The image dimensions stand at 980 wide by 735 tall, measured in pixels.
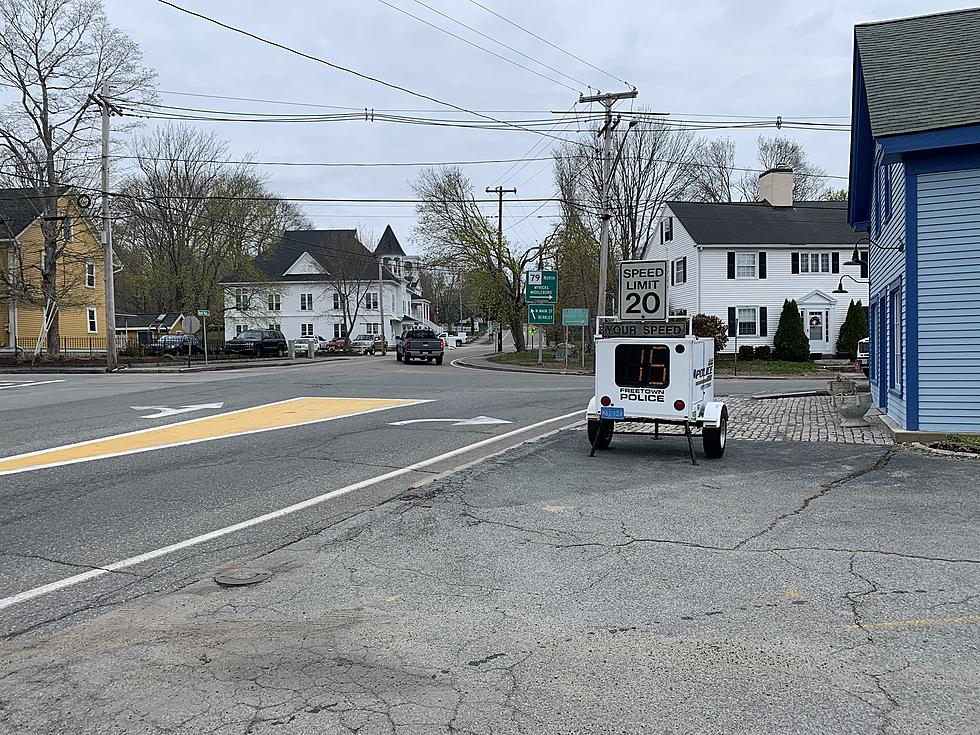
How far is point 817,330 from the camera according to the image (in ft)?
142

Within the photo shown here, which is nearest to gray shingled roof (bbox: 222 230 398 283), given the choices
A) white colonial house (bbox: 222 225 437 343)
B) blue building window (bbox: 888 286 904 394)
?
white colonial house (bbox: 222 225 437 343)

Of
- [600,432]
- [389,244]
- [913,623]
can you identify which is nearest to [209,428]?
[600,432]

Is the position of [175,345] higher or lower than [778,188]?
lower

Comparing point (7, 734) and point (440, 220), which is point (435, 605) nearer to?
point (7, 734)

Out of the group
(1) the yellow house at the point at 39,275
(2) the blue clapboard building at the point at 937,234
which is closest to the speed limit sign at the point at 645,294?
(2) the blue clapboard building at the point at 937,234

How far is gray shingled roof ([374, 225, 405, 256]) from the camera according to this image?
103 m

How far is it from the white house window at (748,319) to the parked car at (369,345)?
31.9 metres

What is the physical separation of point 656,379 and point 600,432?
1.35m

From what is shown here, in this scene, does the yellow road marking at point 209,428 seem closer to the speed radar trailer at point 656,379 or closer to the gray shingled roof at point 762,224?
the speed radar trailer at point 656,379

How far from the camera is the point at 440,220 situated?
2068 inches

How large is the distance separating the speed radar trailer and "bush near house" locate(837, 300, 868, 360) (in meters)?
32.8

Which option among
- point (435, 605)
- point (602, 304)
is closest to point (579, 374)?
A: point (602, 304)

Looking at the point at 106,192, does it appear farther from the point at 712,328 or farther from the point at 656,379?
the point at 656,379

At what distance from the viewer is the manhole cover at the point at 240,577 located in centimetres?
623
